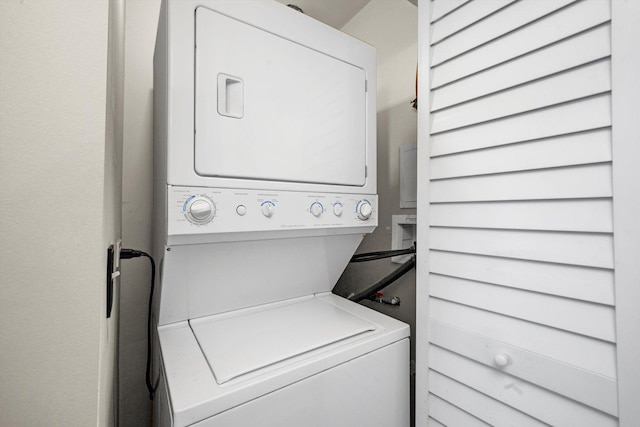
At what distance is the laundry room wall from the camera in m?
1.88

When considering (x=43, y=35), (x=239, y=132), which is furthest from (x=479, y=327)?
(x=43, y=35)

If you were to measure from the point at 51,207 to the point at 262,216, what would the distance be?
682 millimetres

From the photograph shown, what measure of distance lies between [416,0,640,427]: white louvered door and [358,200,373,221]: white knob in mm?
324

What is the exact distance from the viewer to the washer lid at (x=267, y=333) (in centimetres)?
103

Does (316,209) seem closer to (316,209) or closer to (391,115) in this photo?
(316,209)

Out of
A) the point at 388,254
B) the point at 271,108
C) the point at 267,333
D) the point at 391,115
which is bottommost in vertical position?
the point at 267,333

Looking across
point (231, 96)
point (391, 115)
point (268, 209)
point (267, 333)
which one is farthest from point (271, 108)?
point (391, 115)

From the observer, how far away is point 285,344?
1149 mm

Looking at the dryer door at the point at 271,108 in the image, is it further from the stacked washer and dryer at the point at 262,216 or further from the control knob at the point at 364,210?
the control knob at the point at 364,210

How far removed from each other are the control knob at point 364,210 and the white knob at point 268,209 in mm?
492

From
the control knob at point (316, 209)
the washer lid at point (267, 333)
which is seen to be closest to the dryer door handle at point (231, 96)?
the control knob at point (316, 209)

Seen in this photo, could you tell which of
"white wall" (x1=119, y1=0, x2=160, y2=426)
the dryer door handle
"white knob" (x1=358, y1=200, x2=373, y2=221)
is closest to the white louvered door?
"white knob" (x1=358, y1=200, x2=373, y2=221)

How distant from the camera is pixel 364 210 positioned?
1.48m

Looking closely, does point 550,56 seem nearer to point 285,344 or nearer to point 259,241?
point 259,241
